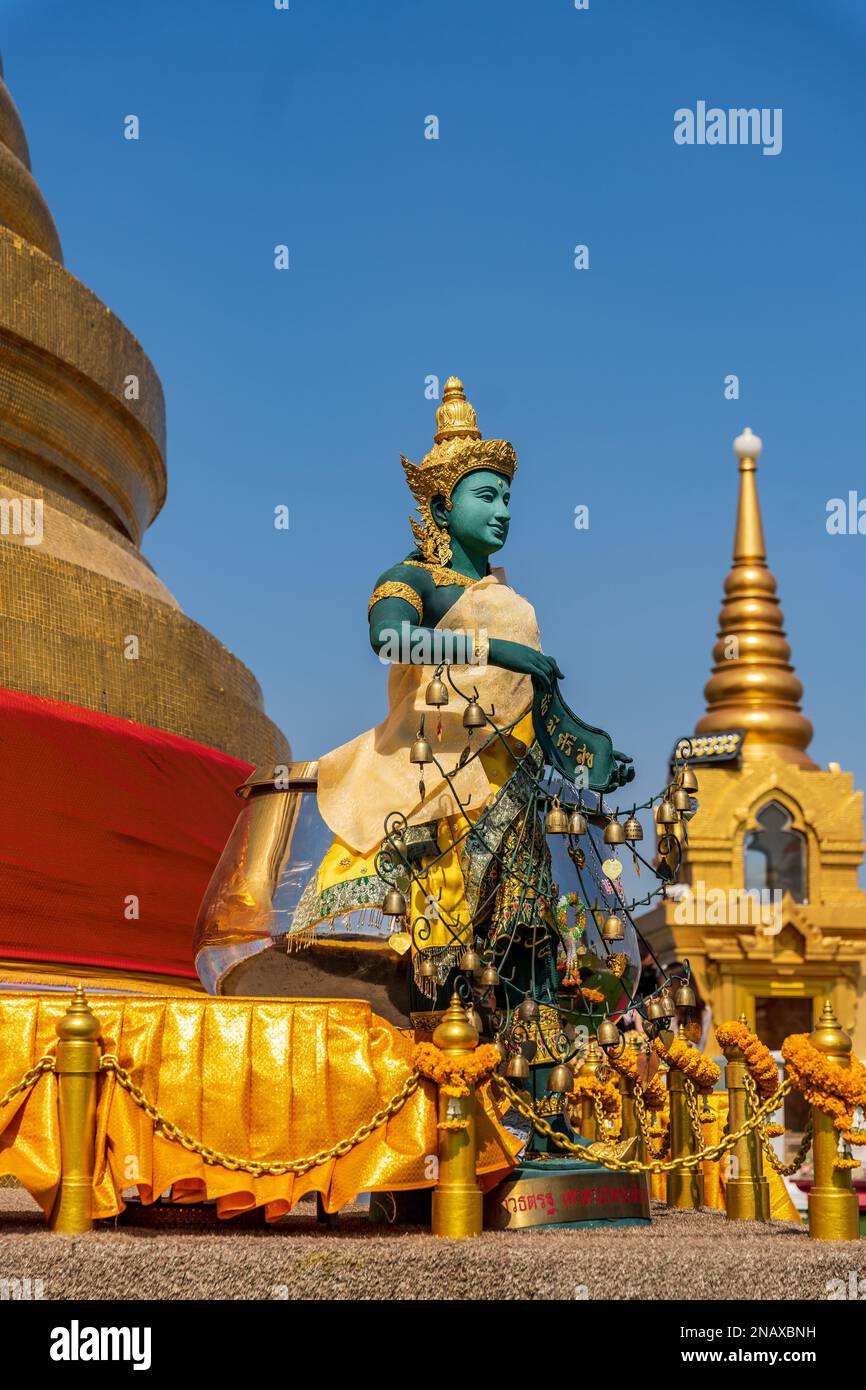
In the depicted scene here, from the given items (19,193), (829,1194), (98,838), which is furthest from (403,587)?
(19,193)

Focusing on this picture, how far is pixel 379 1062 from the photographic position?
552cm

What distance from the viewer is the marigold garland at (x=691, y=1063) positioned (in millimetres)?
7207

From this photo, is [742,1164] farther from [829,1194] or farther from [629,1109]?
[829,1194]

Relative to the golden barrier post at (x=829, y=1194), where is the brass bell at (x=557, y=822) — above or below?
above

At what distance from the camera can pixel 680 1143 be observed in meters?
7.28

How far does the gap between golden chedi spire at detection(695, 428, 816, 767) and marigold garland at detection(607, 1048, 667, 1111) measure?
23.6 m

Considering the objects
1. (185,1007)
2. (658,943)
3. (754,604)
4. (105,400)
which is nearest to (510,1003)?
(185,1007)

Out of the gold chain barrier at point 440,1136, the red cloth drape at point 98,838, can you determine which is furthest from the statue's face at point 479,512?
the red cloth drape at point 98,838

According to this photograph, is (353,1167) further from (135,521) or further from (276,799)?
(135,521)

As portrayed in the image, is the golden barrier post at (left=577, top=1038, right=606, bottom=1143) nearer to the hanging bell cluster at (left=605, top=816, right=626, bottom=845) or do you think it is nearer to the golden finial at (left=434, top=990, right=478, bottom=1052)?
the hanging bell cluster at (left=605, top=816, right=626, bottom=845)

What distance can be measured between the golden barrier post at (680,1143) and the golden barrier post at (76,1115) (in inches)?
109

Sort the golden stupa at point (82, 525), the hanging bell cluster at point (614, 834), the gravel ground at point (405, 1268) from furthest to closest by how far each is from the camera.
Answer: the golden stupa at point (82, 525)
the hanging bell cluster at point (614, 834)
the gravel ground at point (405, 1268)

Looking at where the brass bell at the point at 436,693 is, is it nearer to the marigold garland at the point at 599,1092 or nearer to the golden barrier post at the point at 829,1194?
the golden barrier post at the point at 829,1194
